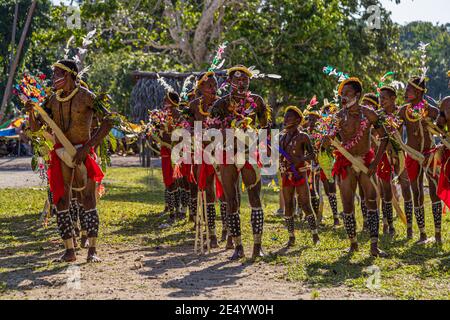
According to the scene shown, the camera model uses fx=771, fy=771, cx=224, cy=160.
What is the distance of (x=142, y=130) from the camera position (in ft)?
44.5

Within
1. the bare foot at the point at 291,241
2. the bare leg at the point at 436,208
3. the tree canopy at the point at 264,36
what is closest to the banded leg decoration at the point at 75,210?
the bare foot at the point at 291,241

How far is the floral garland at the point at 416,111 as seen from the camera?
35.9ft

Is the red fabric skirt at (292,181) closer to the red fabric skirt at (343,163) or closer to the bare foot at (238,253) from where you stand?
the red fabric skirt at (343,163)

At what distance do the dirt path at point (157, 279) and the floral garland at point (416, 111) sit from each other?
3.41 m

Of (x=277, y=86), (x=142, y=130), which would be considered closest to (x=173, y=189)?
(x=142, y=130)

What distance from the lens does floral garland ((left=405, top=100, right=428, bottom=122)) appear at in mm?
10953

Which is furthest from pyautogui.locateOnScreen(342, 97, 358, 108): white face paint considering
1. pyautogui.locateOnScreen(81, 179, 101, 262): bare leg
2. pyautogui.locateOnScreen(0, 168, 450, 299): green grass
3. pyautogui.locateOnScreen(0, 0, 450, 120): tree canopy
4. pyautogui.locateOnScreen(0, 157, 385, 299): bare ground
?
pyautogui.locateOnScreen(0, 0, 450, 120): tree canopy

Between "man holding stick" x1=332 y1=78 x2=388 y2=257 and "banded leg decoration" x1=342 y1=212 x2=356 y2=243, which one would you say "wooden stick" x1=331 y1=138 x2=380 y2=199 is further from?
"banded leg decoration" x1=342 y1=212 x2=356 y2=243

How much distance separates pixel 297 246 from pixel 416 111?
103 inches

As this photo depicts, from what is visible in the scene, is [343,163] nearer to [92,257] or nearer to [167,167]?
[92,257]

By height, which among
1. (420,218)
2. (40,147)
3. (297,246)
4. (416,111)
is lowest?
(297,246)

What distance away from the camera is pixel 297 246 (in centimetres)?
1087

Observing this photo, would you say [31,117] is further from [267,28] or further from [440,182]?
[267,28]

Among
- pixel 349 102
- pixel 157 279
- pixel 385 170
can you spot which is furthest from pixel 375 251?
pixel 157 279
